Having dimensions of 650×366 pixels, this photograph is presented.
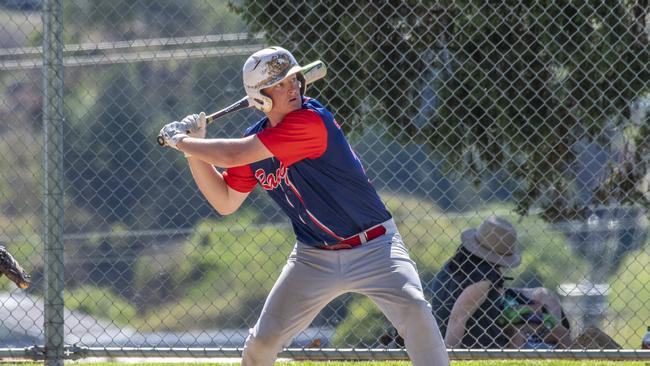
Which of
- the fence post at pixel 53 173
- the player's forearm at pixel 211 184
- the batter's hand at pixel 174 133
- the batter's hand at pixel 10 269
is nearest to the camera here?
the batter's hand at pixel 174 133

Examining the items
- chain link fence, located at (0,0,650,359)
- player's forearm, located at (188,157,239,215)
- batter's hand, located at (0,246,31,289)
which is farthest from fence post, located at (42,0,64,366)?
player's forearm, located at (188,157,239,215)

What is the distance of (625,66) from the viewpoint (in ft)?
19.8

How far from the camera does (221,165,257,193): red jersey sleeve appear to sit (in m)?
4.42

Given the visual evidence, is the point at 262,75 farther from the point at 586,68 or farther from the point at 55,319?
the point at 586,68

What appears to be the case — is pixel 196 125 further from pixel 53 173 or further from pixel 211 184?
pixel 53 173

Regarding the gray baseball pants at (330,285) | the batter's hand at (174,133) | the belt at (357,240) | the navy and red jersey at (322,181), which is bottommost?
the gray baseball pants at (330,285)

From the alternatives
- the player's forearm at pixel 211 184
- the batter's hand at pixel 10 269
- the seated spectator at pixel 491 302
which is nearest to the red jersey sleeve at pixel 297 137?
the player's forearm at pixel 211 184

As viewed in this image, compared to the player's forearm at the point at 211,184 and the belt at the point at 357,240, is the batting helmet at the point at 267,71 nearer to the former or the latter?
the player's forearm at the point at 211,184

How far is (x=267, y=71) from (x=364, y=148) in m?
2.21

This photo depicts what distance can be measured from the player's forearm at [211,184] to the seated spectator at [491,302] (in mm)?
1935

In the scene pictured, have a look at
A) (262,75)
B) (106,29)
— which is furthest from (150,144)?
(262,75)

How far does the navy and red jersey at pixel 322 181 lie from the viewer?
402 cm

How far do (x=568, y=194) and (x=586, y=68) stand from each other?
78cm

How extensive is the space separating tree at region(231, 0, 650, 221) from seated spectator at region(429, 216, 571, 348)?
1.35ft
